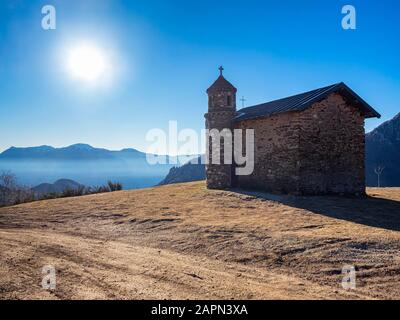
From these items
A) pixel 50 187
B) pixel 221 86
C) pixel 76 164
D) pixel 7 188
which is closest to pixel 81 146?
pixel 76 164

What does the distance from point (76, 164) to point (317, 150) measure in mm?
162625

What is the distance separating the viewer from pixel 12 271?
5891 millimetres

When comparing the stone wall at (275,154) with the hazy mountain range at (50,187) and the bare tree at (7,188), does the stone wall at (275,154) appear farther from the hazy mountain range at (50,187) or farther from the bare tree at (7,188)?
the bare tree at (7,188)

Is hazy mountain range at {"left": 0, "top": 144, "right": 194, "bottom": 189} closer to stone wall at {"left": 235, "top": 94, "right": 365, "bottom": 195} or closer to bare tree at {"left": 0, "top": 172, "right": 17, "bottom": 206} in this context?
bare tree at {"left": 0, "top": 172, "right": 17, "bottom": 206}

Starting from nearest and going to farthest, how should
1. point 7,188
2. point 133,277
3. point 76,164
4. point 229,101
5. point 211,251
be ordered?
point 133,277 < point 211,251 < point 229,101 < point 7,188 < point 76,164

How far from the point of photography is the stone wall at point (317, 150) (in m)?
15.2

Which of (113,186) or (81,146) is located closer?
(113,186)

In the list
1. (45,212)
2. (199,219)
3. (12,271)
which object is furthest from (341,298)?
(45,212)

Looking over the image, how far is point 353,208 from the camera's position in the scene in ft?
42.0

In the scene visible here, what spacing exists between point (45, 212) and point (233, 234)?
10.3 meters

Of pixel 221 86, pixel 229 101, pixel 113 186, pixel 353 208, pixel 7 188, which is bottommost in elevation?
pixel 7 188

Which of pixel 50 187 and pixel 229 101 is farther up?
pixel 229 101

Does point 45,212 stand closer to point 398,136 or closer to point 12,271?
point 12,271

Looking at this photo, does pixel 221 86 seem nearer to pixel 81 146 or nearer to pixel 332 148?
pixel 332 148
